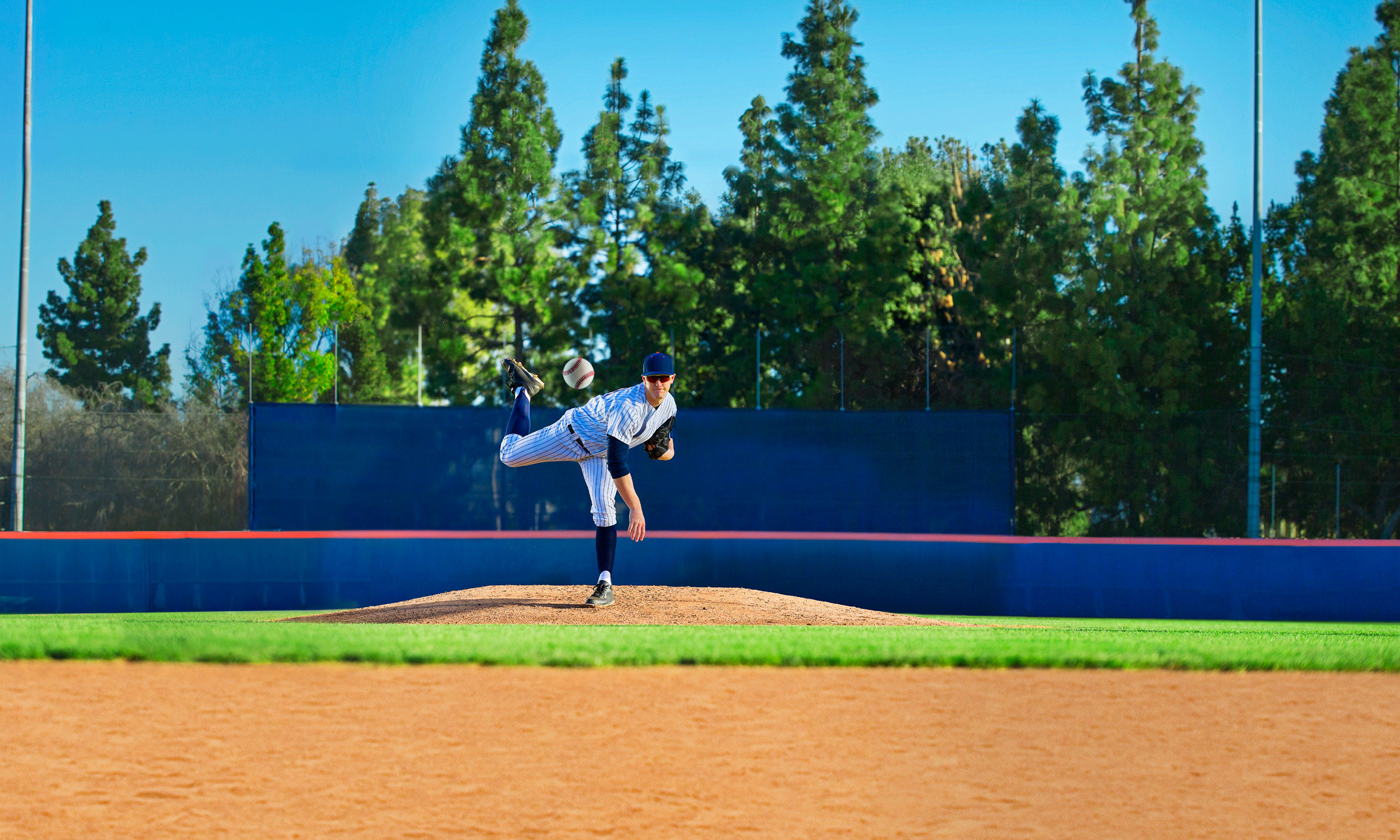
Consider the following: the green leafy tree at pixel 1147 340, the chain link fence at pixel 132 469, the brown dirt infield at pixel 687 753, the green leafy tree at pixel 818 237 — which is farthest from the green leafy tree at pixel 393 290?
the brown dirt infield at pixel 687 753

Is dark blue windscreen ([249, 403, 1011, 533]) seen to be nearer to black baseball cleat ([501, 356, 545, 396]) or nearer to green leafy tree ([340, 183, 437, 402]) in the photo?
black baseball cleat ([501, 356, 545, 396])

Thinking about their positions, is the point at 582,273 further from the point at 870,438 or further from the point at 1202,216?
the point at 1202,216

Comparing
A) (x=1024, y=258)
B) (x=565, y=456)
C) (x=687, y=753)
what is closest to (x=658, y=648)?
(x=687, y=753)

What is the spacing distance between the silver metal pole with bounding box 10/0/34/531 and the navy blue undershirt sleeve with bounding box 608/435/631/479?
12699 millimetres

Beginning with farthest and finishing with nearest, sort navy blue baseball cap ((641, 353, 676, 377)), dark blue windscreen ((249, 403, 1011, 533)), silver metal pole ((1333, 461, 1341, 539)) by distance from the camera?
silver metal pole ((1333, 461, 1341, 539)) < dark blue windscreen ((249, 403, 1011, 533)) < navy blue baseball cap ((641, 353, 676, 377))

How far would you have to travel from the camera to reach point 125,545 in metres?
12.2

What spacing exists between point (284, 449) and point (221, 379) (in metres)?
23.3

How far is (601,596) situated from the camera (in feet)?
29.7

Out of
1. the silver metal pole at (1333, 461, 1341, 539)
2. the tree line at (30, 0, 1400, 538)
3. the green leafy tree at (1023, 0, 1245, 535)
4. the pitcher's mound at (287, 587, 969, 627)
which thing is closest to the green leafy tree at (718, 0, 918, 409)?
the tree line at (30, 0, 1400, 538)

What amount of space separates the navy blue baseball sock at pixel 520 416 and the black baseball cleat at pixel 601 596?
1395mm

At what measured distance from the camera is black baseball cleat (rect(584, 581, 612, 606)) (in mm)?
9039

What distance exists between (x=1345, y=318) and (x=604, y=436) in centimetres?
2349

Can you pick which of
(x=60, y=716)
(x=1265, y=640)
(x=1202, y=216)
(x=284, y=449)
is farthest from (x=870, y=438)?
(x=60, y=716)

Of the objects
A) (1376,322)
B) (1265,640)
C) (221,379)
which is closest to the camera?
(1265,640)
